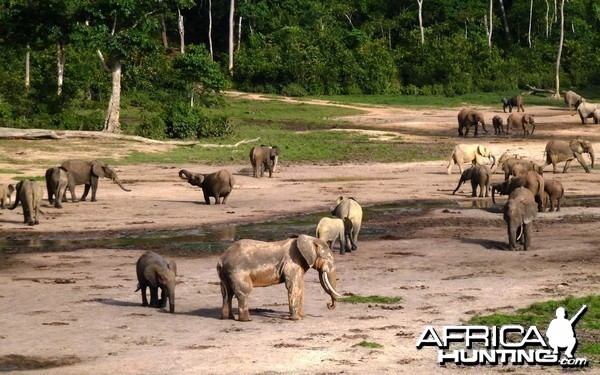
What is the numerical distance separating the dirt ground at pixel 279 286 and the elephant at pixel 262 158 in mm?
409

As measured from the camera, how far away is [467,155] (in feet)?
128

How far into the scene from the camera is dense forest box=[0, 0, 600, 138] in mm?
46938

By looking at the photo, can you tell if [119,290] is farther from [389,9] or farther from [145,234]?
[389,9]

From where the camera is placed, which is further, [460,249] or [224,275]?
[460,249]

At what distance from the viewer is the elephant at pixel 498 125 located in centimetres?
5197

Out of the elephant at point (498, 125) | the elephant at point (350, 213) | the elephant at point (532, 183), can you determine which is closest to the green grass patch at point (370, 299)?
the elephant at point (350, 213)

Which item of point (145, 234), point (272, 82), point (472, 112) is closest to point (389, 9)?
point (272, 82)

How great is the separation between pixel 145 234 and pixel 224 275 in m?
10.3

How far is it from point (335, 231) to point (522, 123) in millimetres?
31311

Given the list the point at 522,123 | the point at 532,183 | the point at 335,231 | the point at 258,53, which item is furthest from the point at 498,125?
the point at 335,231

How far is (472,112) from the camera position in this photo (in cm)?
5141

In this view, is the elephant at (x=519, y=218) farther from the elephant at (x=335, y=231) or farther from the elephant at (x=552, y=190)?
the elephant at (x=552, y=190)

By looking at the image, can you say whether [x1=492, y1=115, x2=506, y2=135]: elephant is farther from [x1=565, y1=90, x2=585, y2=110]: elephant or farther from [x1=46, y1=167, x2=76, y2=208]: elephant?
[x1=46, y1=167, x2=76, y2=208]: elephant

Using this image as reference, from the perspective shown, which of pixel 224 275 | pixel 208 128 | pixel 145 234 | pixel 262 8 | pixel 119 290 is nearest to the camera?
A: pixel 224 275
